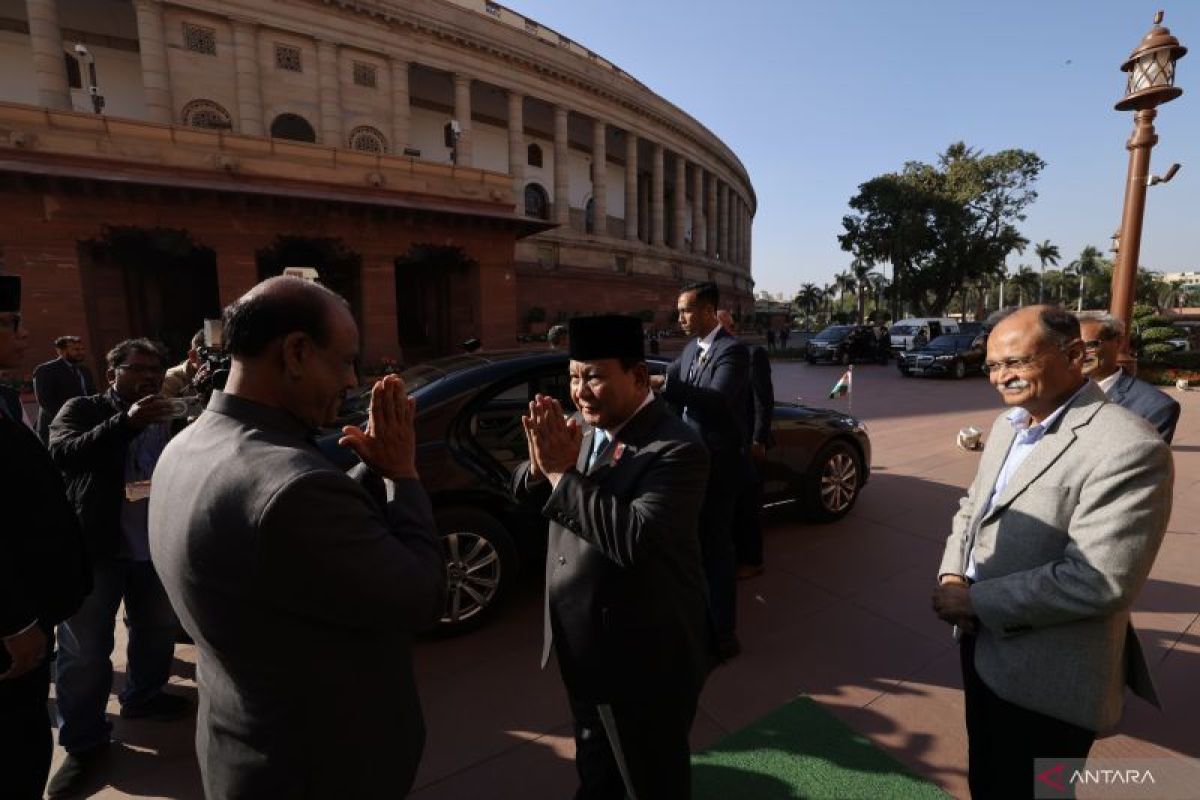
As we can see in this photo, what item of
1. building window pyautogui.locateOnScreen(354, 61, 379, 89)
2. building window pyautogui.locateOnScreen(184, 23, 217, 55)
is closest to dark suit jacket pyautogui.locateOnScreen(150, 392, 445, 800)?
building window pyautogui.locateOnScreen(184, 23, 217, 55)

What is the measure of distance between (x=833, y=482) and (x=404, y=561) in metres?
4.78

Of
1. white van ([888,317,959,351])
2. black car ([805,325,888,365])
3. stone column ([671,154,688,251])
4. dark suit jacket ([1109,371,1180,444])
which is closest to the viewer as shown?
dark suit jacket ([1109,371,1180,444])

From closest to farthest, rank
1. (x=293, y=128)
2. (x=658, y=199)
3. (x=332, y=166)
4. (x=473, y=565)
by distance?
(x=473, y=565) < (x=332, y=166) < (x=293, y=128) < (x=658, y=199)

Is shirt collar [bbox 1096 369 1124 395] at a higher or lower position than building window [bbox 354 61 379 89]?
lower

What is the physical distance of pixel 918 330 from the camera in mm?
24047

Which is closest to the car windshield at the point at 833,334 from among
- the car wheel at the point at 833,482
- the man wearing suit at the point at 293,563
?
the car wheel at the point at 833,482

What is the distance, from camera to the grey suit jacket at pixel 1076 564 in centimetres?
147

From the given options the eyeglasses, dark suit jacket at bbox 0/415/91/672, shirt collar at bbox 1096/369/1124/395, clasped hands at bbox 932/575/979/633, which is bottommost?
clasped hands at bbox 932/575/979/633

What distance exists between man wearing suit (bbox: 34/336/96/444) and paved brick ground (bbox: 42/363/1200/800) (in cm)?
229

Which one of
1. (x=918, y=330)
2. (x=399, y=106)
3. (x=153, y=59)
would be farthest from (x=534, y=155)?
(x=918, y=330)

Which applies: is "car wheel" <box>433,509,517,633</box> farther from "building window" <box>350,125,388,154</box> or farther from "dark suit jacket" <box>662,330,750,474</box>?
"building window" <box>350,125,388,154</box>

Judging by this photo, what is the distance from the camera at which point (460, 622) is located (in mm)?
3479

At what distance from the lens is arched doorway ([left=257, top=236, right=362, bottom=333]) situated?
16.4 m

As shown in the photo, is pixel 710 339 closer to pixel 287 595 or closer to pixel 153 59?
pixel 287 595
